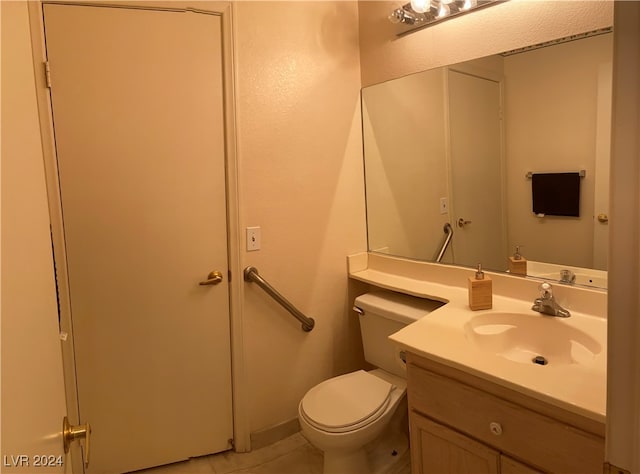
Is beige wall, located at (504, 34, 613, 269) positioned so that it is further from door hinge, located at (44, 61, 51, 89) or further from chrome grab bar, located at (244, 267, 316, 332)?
door hinge, located at (44, 61, 51, 89)

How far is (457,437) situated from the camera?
125cm

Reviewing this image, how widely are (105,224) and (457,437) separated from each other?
1.49 m

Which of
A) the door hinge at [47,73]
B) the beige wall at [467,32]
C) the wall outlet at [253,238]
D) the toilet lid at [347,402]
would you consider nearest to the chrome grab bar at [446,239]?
the toilet lid at [347,402]

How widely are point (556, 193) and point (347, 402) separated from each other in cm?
116

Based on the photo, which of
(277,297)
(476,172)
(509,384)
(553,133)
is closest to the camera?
(509,384)

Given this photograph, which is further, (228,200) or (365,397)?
(228,200)

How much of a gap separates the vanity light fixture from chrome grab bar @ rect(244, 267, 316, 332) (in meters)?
1.31

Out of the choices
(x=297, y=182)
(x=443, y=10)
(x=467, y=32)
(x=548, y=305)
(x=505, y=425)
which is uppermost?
(x=443, y=10)

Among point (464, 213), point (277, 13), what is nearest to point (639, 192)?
point (464, 213)

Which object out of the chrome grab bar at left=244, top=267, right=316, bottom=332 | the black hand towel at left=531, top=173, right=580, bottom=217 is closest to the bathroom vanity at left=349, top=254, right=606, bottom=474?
the black hand towel at left=531, top=173, right=580, bottom=217

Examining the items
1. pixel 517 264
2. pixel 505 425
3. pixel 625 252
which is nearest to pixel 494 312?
pixel 517 264

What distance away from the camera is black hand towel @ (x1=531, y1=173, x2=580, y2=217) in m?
1.53

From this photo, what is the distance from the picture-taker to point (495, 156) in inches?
68.7

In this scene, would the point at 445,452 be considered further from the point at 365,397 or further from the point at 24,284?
the point at 24,284
